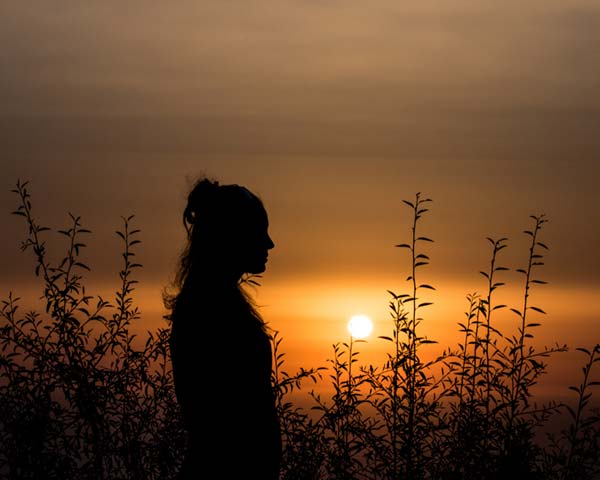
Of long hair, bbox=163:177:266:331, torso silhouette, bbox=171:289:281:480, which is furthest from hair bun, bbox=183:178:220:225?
torso silhouette, bbox=171:289:281:480

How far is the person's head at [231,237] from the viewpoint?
4562mm

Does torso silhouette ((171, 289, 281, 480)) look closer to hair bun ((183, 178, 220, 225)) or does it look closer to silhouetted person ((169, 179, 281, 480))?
silhouetted person ((169, 179, 281, 480))

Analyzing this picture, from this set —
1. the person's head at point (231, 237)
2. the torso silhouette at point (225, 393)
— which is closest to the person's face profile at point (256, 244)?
the person's head at point (231, 237)

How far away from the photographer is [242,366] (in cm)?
430

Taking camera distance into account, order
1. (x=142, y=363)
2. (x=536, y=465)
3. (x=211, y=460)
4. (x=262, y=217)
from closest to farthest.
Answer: (x=211, y=460), (x=262, y=217), (x=536, y=465), (x=142, y=363)

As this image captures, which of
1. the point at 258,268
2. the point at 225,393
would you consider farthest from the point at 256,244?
the point at 225,393

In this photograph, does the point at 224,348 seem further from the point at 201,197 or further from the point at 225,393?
the point at 201,197

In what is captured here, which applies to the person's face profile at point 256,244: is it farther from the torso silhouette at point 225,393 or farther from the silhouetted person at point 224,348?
the torso silhouette at point 225,393

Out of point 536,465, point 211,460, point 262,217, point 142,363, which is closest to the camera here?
point 211,460

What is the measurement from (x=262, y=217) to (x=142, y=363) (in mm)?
2485

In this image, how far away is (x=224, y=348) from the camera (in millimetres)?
4336

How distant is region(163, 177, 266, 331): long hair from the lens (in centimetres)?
456

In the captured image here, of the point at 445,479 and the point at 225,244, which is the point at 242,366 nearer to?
the point at 225,244

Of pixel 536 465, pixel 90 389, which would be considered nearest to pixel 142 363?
pixel 90 389
